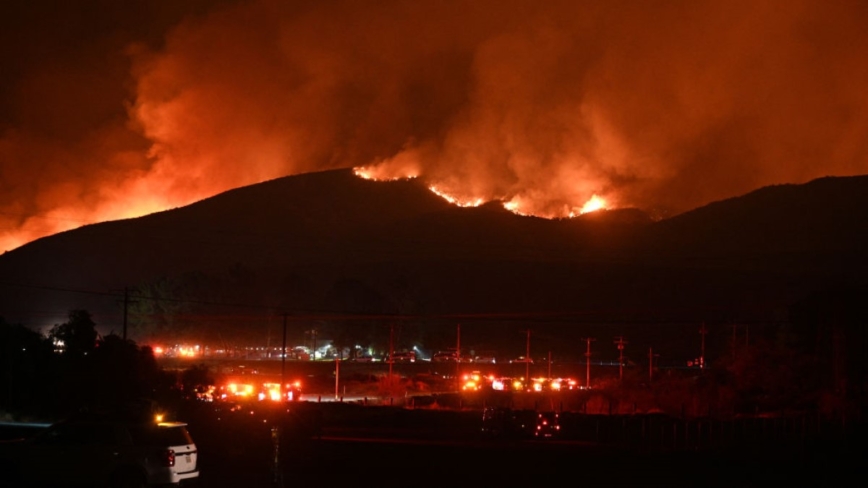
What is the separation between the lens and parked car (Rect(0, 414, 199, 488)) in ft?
69.6

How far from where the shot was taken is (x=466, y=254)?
17625cm

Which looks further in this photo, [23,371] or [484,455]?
[23,371]

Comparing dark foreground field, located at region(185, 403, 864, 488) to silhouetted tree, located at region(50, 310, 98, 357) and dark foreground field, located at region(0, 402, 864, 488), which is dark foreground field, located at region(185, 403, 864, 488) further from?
silhouetted tree, located at region(50, 310, 98, 357)

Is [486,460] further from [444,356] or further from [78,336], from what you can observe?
[444,356]

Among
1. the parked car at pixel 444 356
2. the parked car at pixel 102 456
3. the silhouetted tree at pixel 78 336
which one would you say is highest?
the silhouetted tree at pixel 78 336

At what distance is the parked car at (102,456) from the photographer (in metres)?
21.2

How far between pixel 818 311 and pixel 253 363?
60.9 m

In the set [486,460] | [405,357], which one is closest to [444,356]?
[405,357]

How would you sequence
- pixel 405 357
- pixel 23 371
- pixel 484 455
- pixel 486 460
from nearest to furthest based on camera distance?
1. pixel 486 460
2. pixel 484 455
3. pixel 23 371
4. pixel 405 357

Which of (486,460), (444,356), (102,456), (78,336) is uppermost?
(78,336)

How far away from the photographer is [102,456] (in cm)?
2131

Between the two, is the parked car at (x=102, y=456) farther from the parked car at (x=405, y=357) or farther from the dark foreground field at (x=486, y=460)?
the parked car at (x=405, y=357)

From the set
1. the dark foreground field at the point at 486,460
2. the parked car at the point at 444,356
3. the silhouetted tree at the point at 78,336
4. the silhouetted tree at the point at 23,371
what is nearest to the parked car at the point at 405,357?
the parked car at the point at 444,356

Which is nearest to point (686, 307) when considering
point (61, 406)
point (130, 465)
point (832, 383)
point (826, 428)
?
point (832, 383)
